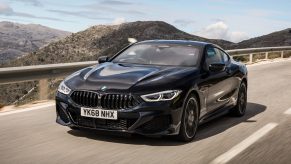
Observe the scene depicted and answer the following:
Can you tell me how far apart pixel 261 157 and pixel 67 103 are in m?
2.52

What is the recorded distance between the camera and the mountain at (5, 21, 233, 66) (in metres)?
155

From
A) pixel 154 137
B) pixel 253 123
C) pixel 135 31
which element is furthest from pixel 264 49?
pixel 135 31

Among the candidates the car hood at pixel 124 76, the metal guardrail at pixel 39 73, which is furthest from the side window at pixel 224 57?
the metal guardrail at pixel 39 73

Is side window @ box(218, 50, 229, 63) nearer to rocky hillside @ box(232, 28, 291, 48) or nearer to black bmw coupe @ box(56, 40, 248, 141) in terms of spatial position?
black bmw coupe @ box(56, 40, 248, 141)

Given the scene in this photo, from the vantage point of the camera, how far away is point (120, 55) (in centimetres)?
892

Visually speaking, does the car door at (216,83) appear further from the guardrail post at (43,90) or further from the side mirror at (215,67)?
the guardrail post at (43,90)

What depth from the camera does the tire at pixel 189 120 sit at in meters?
7.36

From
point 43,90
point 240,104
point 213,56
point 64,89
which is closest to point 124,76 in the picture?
point 64,89

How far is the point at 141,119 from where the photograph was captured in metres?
6.90

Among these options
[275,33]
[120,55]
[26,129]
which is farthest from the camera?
[275,33]

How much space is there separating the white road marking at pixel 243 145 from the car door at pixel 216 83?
75cm

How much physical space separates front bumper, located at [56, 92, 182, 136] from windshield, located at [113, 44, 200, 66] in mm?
1290

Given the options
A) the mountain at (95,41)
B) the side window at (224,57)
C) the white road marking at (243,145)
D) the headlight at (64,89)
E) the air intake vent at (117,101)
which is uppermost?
the side window at (224,57)

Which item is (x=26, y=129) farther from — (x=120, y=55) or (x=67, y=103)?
(x=120, y=55)
